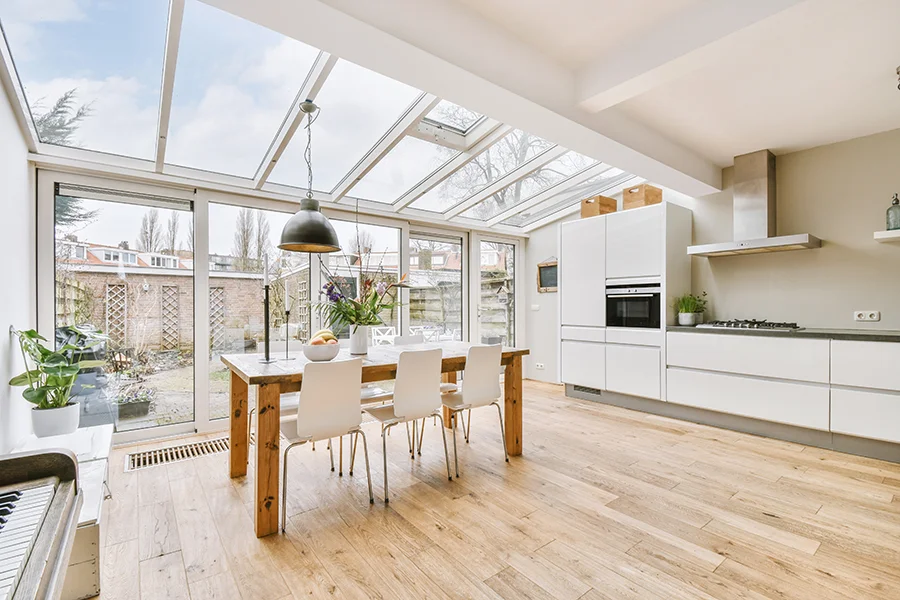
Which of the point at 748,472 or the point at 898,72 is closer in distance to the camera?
the point at 898,72

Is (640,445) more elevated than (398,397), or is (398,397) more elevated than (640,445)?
(398,397)

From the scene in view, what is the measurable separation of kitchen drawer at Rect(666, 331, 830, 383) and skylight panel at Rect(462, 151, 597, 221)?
1958mm

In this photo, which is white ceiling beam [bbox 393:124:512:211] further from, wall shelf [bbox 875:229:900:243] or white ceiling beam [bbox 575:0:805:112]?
wall shelf [bbox 875:229:900:243]

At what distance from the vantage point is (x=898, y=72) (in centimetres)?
242

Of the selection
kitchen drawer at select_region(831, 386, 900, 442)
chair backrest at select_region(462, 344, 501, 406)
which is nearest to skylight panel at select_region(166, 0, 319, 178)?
chair backrest at select_region(462, 344, 501, 406)

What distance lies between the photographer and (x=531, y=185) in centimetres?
481

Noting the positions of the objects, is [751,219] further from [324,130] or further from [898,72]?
[324,130]

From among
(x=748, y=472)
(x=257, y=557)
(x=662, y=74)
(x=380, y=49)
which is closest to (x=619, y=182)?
(x=662, y=74)

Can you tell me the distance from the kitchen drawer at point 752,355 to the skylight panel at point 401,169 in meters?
2.79

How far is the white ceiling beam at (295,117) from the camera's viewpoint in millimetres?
2459

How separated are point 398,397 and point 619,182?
150 inches

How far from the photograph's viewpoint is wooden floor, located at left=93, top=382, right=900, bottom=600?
1.71m

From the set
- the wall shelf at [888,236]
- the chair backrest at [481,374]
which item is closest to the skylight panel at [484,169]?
the chair backrest at [481,374]

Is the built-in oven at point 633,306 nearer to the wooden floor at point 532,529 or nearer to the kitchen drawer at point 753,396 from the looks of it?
the kitchen drawer at point 753,396
